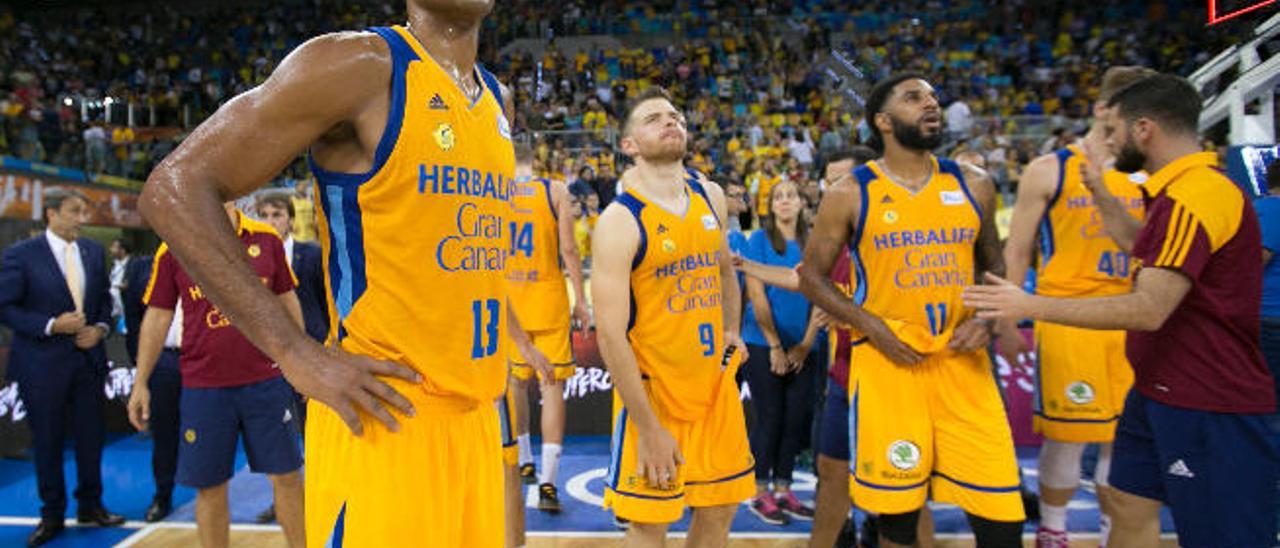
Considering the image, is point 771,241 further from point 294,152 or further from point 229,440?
point 294,152

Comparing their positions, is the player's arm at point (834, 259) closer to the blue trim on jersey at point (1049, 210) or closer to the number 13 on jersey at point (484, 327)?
the blue trim on jersey at point (1049, 210)

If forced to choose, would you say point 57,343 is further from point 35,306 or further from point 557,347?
point 557,347

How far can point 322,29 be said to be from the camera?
23.5 meters

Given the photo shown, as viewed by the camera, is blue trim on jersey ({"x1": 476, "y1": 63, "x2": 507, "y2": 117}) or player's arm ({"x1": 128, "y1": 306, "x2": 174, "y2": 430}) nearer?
blue trim on jersey ({"x1": 476, "y1": 63, "x2": 507, "y2": 117})

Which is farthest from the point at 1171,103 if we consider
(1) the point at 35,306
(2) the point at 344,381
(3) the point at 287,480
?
(1) the point at 35,306

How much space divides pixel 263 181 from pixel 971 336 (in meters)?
2.64

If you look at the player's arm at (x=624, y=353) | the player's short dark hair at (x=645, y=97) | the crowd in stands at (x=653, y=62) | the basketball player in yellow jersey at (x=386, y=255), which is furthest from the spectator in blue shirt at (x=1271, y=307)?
the crowd in stands at (x=653, y=62)

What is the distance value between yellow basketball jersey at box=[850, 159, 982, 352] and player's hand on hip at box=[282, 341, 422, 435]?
7.45 ft

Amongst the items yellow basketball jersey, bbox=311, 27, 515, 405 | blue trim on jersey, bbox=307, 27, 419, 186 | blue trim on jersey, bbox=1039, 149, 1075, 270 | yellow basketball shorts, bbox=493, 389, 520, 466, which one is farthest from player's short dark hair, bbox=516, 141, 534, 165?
blue trim on jersey, bbox=307, 27, 419, 186

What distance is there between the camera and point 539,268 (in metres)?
5.38

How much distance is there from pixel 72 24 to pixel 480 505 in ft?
94.9

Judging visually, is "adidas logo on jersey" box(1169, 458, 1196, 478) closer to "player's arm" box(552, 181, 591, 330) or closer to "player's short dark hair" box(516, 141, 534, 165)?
"player's arm" box(552, 181, 591, 330)

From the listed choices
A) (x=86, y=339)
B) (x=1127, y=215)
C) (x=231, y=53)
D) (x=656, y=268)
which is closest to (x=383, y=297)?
(x=656, y=268)

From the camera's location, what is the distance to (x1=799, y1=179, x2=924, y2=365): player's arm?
10.8 ft
